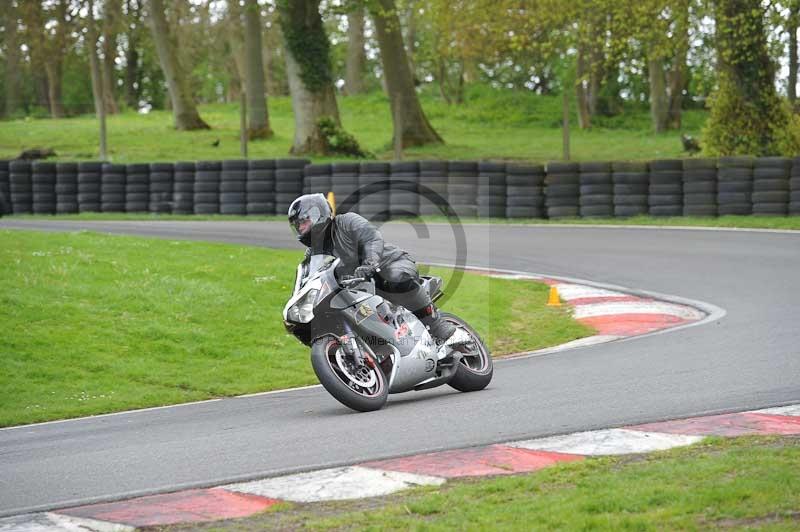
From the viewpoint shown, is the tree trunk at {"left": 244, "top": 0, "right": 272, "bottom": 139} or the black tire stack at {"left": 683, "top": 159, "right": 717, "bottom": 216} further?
the tree trunk at {"left": 244, "top": 0, "right": 272, "bottom": 139}

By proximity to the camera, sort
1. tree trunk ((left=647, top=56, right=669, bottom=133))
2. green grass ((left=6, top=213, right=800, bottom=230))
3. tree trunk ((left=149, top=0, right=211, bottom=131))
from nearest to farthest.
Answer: green grass ((left=6, top=213, right=800, bottom=230)), tree trunk ((left=647, top=56, right=669, bottom=133)), tree trunk ((left=149, top=0, right=211, bottom=131))

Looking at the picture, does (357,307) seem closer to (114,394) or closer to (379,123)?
(114,394)

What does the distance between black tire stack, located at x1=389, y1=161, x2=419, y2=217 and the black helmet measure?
1545 cm

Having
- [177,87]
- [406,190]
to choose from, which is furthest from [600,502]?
[177,87]


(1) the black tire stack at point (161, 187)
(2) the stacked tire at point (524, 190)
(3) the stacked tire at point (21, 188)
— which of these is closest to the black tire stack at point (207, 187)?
(1) the black tire stack at point (161, 187)

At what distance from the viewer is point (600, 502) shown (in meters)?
5.29

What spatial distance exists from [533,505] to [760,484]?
102 centimetres

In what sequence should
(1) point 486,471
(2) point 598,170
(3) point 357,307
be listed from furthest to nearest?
1. (2) point 598,170
2. (3) point 357,307
3. (1) point 486,471

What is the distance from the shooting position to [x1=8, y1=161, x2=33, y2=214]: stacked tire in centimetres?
2709

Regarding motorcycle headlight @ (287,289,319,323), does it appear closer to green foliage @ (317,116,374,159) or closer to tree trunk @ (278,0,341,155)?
green foliage @ (317,116,374,159)

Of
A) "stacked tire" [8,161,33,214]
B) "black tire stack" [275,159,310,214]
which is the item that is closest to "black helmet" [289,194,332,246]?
"black tire stack" [275,159,310,214]

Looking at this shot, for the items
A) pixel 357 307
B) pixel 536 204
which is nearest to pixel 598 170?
pixel 536 204

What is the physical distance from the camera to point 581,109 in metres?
44.4

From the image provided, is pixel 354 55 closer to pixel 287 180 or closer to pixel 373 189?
pixel 287 180
